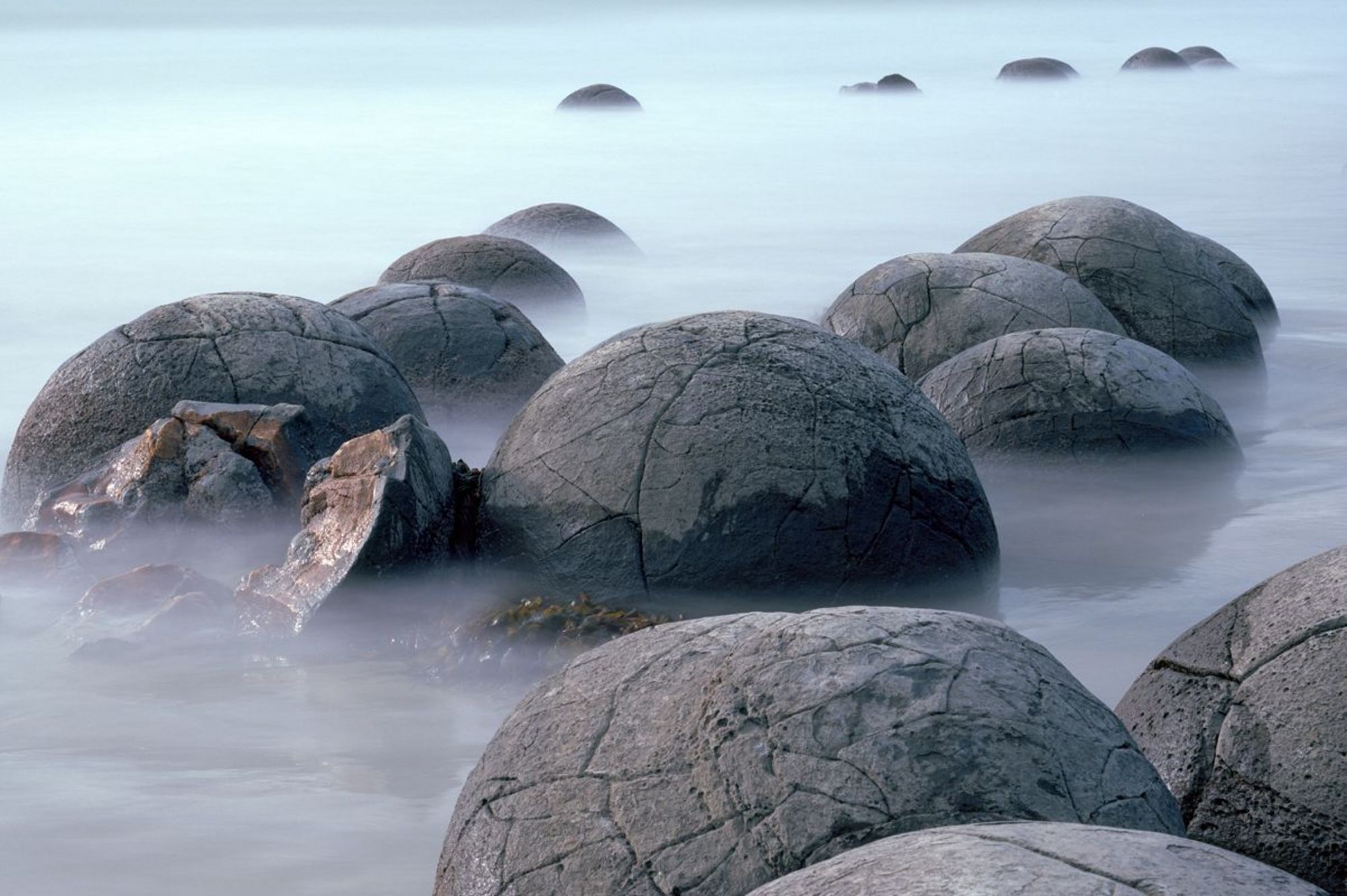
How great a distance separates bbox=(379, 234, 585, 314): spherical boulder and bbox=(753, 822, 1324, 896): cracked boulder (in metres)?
10.1

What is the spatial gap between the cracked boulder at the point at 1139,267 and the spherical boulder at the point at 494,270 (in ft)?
12.7

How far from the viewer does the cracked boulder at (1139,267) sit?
39.0 ft

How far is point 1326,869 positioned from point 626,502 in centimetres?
315

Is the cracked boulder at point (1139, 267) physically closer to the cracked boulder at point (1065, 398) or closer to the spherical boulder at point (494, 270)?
the cracked boulder at point (1065, 398)

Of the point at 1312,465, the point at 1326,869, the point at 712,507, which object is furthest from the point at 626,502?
the point at 1312,465

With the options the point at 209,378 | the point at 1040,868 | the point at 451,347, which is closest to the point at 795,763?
the point at 1040,868

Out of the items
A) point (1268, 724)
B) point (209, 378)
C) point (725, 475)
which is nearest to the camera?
point (1268, 724)

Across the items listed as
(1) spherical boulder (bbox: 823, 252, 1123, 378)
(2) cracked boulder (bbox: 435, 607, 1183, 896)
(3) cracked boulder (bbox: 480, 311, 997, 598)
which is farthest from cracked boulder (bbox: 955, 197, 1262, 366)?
(2) cracked boulder (bbox: 435, 607, 1183, 896)

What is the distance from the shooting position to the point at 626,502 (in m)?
6.73

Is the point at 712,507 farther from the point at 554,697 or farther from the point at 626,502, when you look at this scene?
the point at 554,697

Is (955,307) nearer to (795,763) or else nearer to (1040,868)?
(795,763)

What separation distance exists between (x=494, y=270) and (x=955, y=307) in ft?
15.5

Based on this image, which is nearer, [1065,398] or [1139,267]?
[1065,398]

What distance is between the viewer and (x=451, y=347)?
10492 millimetres
